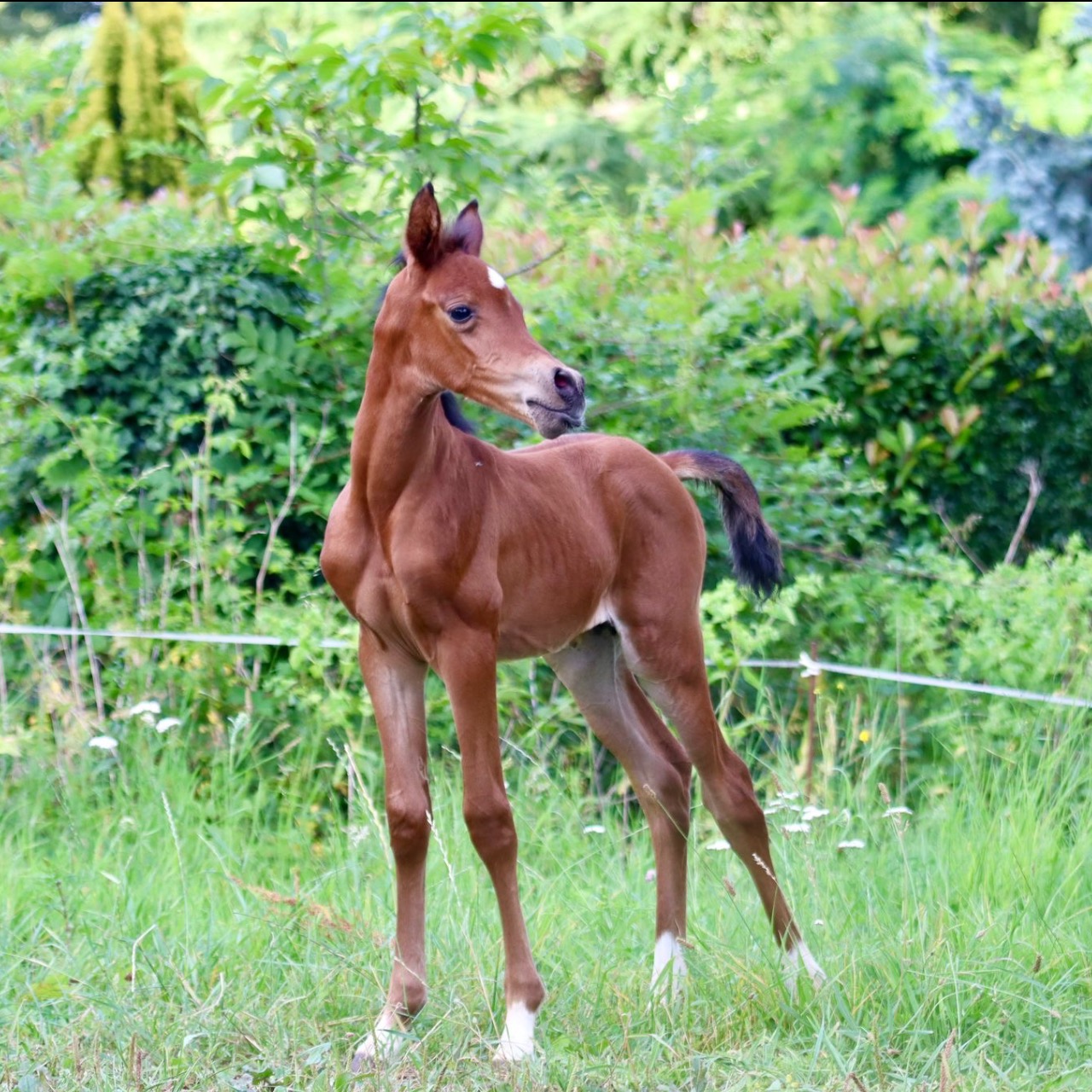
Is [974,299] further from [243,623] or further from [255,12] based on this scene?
[255,12]

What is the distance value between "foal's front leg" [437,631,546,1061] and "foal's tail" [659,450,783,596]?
1119 millimetres

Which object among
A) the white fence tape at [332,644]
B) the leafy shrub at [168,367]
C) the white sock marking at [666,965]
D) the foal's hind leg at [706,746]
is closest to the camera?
the white sock marking at [666,965]

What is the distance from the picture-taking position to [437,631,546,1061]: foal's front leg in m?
3.21

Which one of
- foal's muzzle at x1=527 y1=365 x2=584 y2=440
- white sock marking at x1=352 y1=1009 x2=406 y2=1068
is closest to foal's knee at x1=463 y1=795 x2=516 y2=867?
white sock marking at x1=352 y1=1009 x2=406 y2=1068

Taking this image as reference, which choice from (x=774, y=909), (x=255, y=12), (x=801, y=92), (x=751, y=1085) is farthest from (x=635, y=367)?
(x=255, y=12)

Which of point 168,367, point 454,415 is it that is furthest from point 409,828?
point 168,367

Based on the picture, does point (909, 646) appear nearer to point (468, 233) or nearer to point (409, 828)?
point (409, 828)

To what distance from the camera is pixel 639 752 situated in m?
3.93

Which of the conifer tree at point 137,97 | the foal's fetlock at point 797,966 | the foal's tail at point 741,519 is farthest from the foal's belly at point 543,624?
the conifer tree at point 137,97

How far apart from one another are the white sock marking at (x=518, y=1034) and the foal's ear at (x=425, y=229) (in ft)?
5.71

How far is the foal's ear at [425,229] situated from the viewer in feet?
10.2

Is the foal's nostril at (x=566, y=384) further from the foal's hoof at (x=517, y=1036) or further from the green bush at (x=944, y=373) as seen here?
the green bush at (x=944, y=373)

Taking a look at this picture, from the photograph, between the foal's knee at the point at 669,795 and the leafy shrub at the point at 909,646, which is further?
the leafy shrub at the point at 909,646

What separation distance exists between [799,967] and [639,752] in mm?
725
